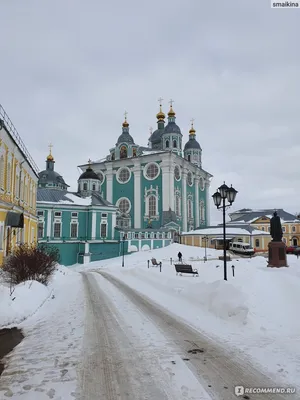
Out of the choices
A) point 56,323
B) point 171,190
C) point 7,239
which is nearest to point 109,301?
point 56,323

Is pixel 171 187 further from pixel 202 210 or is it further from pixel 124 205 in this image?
pixel 202 210

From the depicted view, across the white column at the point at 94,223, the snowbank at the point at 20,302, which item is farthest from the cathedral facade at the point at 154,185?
the snowbank at the point at 20,302

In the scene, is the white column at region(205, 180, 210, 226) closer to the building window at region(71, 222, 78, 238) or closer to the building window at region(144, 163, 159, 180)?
the building window at region(144, 163, 159, 180)

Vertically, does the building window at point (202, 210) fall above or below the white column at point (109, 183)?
below

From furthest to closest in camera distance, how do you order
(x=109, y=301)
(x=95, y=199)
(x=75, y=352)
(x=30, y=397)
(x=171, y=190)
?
(x=171, y=190) → (x=95, y=199) → (x=109, y=301) → (x=75, y=352) → (x=30, y=397)

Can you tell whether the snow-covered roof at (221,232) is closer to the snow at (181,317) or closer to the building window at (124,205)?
the building window at (124,205)

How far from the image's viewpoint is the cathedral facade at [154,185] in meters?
53.2

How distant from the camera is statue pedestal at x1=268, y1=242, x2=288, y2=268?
18.5 metres

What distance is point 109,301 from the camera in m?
11.8

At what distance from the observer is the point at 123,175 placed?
58.5 metres

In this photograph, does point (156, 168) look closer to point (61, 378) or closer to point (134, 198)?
point (134, 198)

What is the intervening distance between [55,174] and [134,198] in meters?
19.9

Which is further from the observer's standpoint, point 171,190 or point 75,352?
point 171,190

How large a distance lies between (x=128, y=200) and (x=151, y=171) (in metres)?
6.89
